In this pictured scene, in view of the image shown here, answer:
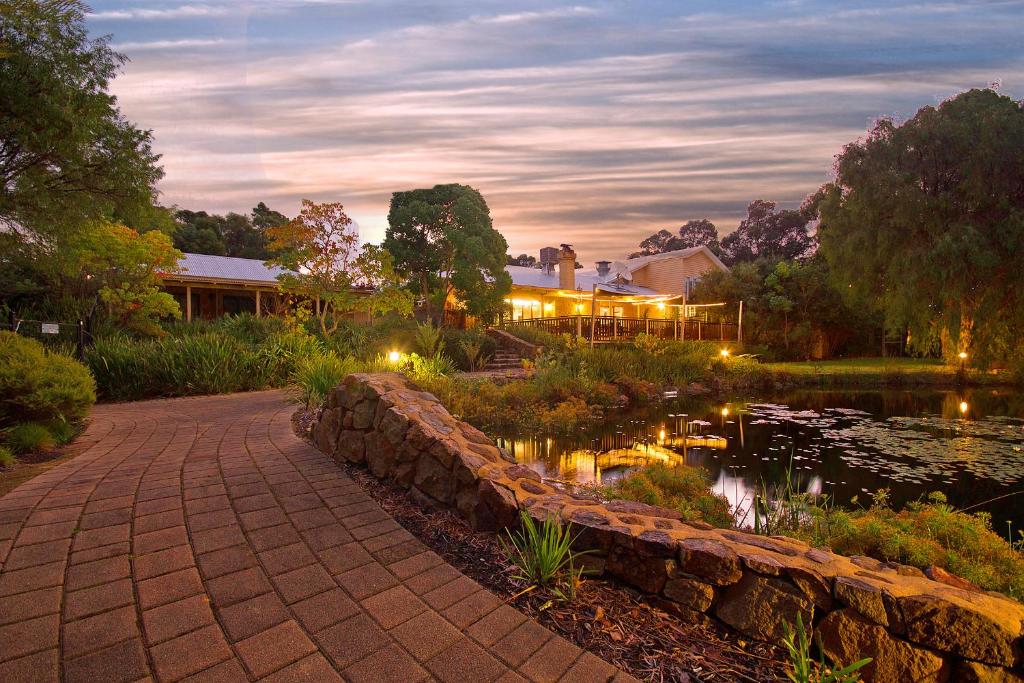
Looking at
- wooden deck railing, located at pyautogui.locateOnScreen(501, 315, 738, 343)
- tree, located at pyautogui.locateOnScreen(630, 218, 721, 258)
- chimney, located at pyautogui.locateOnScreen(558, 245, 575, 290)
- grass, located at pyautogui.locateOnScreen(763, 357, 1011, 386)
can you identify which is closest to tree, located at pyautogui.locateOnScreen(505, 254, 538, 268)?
tree, located at pyautogui.locateOnScreen(630, 218, 721, 258)

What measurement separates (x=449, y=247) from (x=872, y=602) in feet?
64.3

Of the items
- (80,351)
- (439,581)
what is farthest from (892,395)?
(80,351)

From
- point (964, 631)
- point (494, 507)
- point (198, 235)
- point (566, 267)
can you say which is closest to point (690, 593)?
point (964, 631)

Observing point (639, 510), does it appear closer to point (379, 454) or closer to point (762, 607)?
point (762, 607)

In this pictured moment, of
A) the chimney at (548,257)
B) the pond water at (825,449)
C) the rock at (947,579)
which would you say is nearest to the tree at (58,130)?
the pond water at (825,449)

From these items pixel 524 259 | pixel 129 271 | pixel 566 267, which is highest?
pixel 524 259

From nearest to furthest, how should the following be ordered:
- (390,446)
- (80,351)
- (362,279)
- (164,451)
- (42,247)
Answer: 1. (390,446)
2. (164,451)
3. (42,247)
4. (80,351)
5. (362,279)

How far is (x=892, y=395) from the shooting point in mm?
12812

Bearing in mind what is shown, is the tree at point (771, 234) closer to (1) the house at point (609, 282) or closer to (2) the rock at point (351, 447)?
(1) the house at point (609, 282)

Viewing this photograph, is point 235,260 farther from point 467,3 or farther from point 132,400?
point 467,3

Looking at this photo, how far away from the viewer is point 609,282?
2798 cm

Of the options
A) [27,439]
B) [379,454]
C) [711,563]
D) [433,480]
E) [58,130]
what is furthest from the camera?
[58,130]

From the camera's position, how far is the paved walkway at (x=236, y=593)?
161 cm

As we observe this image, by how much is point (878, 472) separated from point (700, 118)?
8.44 meters
